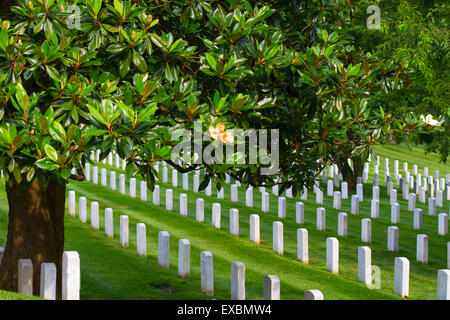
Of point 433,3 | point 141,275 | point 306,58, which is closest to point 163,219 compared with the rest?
point 141,275

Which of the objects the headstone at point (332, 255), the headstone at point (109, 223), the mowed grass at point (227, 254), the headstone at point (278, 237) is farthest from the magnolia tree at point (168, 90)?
the headstone at point (109, 223)

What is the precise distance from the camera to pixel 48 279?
8328 millimetres

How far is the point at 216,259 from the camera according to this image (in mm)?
15055

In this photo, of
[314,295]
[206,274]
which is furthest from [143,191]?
[314,295]

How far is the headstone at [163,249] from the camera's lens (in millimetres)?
13888

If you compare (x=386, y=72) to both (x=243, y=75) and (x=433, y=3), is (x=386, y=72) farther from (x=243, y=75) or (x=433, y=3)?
(x=433, y=3)

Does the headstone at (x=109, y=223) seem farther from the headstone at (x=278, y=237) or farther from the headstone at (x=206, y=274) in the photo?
the headstone at (x=206, y=274)

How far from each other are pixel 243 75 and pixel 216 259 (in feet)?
26.2

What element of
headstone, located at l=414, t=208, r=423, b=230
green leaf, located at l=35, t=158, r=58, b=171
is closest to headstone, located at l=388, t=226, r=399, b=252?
headstone, located at l=414, t=208, r=423, b=230

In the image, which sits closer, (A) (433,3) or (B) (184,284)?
(B) (184,284)

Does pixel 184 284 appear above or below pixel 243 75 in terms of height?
below

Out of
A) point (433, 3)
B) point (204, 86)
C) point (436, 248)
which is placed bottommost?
point (436, 248)

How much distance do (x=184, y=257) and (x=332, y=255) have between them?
3052 millimetres

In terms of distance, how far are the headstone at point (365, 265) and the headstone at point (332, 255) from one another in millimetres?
698
